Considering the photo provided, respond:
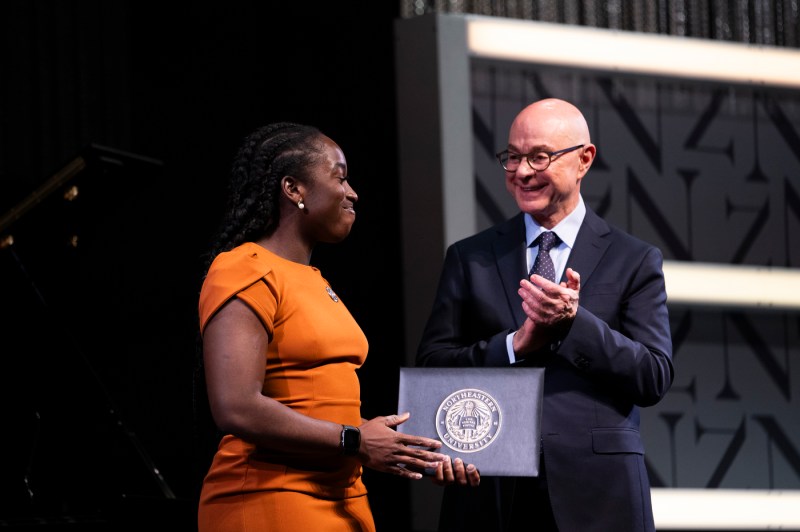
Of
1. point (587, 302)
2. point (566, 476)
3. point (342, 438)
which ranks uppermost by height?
point (587, 302)

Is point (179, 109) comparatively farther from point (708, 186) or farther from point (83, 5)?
point (708, 186)

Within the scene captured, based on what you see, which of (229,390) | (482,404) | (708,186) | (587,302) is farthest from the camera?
(708,186)

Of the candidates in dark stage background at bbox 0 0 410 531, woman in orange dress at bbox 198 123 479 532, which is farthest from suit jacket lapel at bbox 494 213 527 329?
dark stage background at bbox 0 0 410 531

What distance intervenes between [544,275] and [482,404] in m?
0.44

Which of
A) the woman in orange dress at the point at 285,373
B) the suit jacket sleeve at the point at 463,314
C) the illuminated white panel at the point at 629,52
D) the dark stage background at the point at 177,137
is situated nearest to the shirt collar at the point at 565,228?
the suit jacket sleeve at the point at 463,314

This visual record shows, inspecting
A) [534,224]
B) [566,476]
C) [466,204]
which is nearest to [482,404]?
[566,476]

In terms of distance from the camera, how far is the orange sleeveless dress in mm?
2232

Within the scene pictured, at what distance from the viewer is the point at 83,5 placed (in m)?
4.83

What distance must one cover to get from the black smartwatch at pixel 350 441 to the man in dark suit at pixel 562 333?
0.56 metres

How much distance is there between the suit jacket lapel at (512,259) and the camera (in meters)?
2.89

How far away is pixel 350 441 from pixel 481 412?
41 centimetres

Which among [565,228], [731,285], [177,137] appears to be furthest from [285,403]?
[731,285]

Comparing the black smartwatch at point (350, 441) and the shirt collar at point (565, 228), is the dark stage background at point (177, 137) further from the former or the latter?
the black smartwatch at point (350, 441)

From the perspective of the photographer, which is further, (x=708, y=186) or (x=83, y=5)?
(x=708, y=186)
